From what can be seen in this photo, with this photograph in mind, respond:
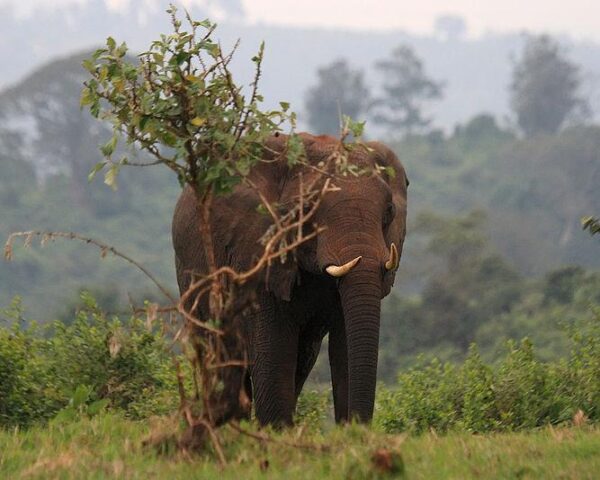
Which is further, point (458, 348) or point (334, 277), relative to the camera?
point (458, 348)

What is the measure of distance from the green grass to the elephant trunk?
1218mm

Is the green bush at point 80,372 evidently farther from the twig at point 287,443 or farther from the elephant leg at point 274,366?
the twig at point 287,443

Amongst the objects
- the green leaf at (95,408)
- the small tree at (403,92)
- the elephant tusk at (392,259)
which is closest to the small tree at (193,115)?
the green leaf at (95,408)

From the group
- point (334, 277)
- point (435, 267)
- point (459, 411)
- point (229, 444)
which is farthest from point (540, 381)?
point (435, 267)

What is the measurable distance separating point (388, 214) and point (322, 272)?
0.62 metres

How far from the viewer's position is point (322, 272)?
29.0ft

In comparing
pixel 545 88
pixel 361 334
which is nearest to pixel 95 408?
pixel 361 334

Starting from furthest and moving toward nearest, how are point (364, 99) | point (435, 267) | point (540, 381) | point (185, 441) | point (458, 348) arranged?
point (364, 99) < point (435, 267) < point (458, 348) < point (540, 381) < point (185, 441)

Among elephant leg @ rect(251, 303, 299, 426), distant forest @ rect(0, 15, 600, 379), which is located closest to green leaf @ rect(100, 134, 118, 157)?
elephant leg @ rect(251, 303, 299, 426)

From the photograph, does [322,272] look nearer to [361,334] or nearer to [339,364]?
[361,334]

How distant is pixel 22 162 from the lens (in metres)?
67.8

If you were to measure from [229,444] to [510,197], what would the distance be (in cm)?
6226

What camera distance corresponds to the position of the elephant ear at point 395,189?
935 centimetres

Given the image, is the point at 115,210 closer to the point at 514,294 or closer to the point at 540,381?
the point at 514,294
